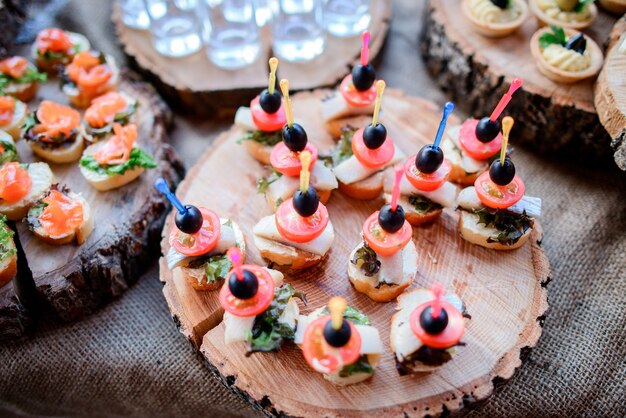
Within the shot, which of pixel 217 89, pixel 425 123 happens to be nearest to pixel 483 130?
pixel 425 123

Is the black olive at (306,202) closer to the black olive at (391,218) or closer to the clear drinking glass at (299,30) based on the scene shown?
the black olive at (391,218)

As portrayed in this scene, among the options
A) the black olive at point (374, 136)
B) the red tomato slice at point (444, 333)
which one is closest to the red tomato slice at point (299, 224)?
the black olive at point (374, 136)

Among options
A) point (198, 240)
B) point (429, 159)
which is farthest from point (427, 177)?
point (198, 240)

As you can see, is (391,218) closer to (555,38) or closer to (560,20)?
(555,38)

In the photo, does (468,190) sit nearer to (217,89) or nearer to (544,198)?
(544,198)

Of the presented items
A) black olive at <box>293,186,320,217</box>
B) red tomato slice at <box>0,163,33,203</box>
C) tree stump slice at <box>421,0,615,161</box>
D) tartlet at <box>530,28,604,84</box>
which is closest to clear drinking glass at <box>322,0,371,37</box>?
tree stump slice at <box>421,0,615,161</box>

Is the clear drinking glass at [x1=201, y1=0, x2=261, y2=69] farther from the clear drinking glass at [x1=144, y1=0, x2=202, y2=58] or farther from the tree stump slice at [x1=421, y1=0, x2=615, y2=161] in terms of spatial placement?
the tree stump slice at [x1=421, y1=0, x2=615, y2=161]
